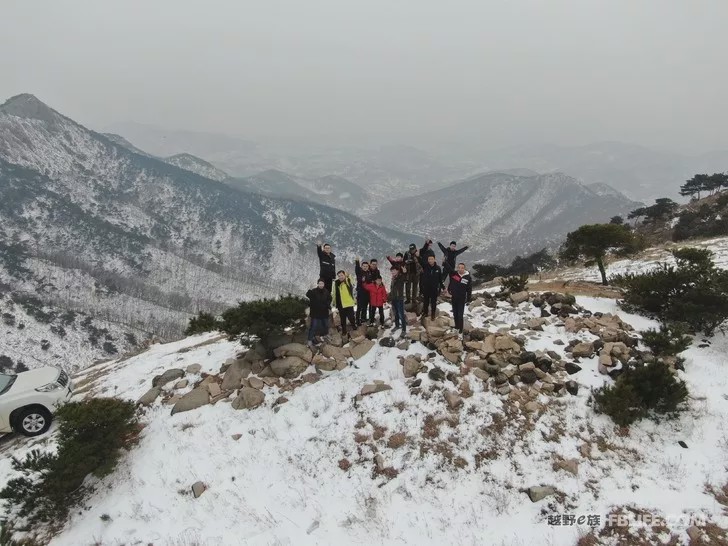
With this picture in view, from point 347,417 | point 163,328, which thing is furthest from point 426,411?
point 163,328

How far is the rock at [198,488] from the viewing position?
8906 millimetres

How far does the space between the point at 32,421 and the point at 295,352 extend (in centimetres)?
825

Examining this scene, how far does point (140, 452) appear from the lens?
10.3m

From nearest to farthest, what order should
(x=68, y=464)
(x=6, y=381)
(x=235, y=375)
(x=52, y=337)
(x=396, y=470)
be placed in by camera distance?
1. (x=68, y=464)
2. (x=396, y=470)
3. (x=6, y=381)
4. (x=235, y=375)
5. (x=52, y=337)

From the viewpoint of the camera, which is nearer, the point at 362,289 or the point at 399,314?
the point at 399,314

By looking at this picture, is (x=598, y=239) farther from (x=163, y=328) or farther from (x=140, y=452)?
(x=163, y=328)

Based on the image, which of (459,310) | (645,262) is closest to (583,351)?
(459,310)

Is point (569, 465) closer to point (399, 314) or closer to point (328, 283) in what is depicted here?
point (399, 314)

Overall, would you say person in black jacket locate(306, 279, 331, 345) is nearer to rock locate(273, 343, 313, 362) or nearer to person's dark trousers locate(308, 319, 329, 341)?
person's dark trousers locate(308, 319, 329, 341)

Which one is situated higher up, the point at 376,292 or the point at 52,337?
the point at 376,292

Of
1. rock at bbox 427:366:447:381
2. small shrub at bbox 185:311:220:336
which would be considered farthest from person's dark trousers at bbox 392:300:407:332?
small shrub at bbox 185:311:220:336

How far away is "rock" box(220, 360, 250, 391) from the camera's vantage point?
1223cm

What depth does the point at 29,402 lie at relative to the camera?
11.6 metres

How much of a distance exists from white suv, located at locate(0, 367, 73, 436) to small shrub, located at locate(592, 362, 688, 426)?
15719 mm
